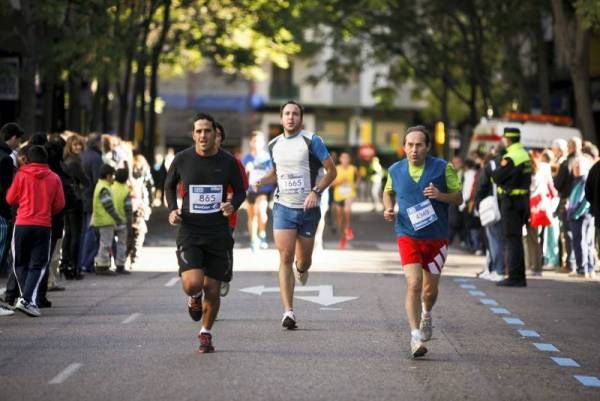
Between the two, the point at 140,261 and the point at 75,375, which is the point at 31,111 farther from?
the point at 75,375

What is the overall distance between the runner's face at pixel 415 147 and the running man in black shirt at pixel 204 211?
1357mm

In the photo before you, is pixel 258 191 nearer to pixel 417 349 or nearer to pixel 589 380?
pixel 417 349

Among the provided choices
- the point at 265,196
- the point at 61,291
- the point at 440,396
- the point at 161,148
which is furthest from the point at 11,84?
the point at 161,148

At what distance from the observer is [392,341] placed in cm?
1360

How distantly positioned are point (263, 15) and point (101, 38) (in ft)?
33.2

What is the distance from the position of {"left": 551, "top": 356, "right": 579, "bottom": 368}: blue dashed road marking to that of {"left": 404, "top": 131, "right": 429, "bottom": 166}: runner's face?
187cm

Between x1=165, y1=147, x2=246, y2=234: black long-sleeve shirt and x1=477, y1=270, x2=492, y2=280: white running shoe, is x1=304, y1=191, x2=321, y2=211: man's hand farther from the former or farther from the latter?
x1=477, y1=270, x2=492, y2=280: white running shoe

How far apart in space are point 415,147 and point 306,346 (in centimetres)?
180

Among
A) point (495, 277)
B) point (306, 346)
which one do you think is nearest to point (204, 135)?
point (306, 346)

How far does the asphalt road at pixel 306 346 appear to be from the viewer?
1070 cm

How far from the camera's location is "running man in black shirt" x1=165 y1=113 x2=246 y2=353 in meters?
12.4

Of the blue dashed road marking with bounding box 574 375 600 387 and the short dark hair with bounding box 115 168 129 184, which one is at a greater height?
the short dark hair with bounding box 115 168 129 184

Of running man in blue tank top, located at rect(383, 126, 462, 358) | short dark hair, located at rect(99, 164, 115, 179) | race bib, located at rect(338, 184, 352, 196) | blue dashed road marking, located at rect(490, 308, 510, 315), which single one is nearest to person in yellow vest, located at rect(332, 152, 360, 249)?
race bib, located at rect(338, 184, 352, 196)

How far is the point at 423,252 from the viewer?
1288 centimetres
